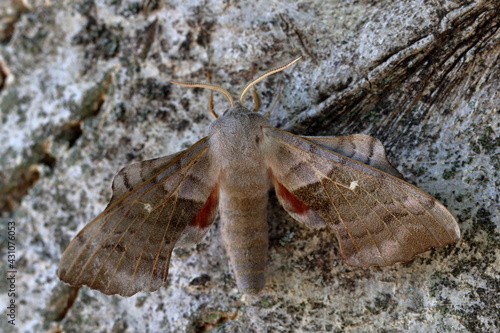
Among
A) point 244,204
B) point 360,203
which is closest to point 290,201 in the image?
point 244,204

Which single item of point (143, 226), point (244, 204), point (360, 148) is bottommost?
point (143, 226)

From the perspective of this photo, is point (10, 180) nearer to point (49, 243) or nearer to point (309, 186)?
point (49, 243)

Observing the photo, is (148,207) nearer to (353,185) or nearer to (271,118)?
(271,118)

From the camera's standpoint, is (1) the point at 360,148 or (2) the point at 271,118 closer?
(1) the point at 360,148

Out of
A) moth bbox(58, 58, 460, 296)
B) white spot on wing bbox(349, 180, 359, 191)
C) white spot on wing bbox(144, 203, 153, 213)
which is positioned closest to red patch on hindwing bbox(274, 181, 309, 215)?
moth bbox(58, 58, 460, 296)

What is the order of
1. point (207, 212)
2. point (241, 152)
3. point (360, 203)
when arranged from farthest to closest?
point (207, 212) → point (241, 152) → point (360, 203)

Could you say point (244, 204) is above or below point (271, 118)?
below

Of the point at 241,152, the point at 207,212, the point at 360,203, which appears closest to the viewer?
the point at 360,203
